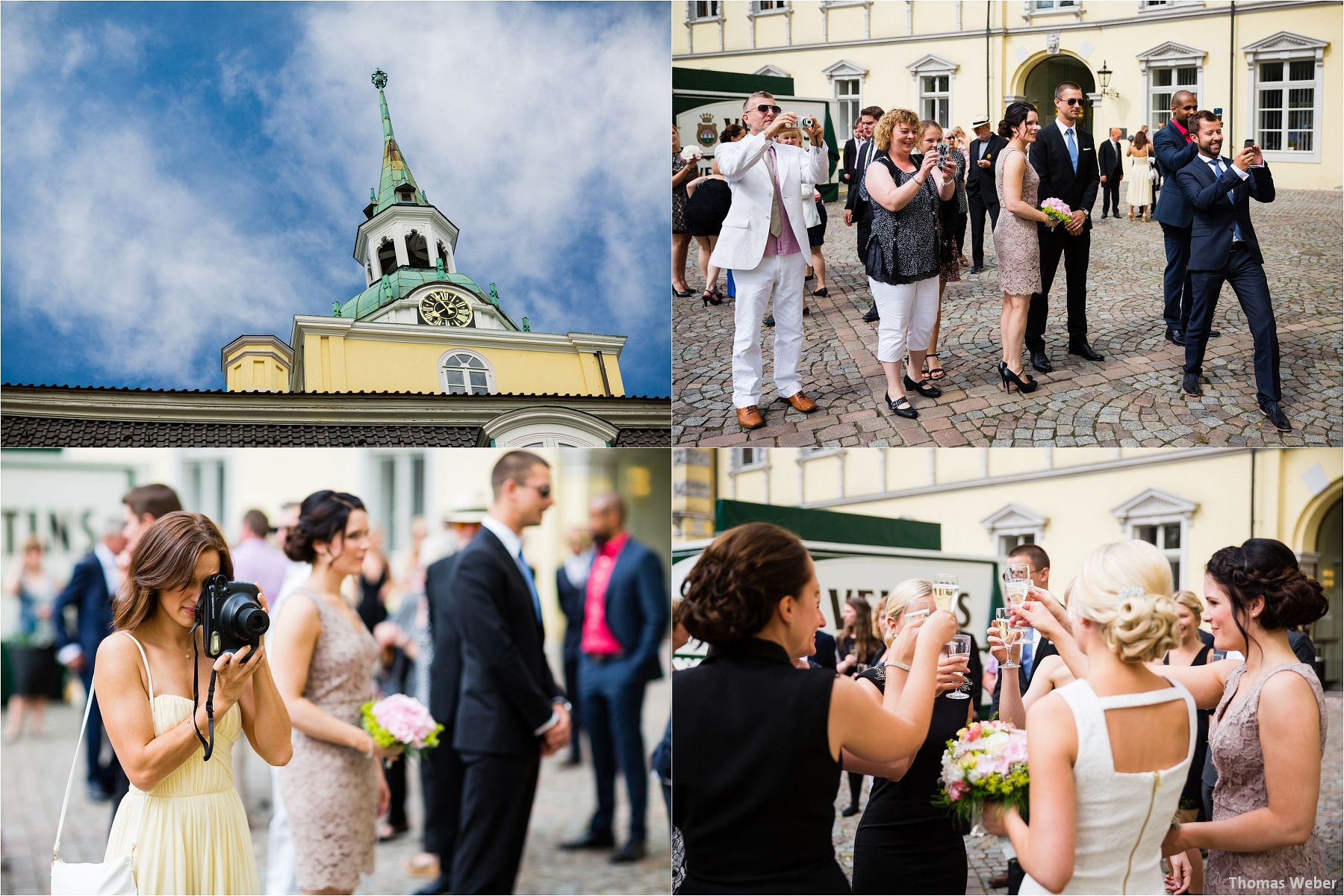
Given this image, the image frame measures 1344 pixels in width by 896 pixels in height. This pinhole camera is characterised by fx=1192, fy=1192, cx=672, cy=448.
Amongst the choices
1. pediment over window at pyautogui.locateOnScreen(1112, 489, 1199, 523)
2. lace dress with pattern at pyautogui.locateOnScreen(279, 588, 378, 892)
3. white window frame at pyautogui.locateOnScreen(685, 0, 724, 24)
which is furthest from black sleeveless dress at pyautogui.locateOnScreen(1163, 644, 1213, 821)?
white window frame at pyautogui.locateOnScreen(685, 0, 724, 24)

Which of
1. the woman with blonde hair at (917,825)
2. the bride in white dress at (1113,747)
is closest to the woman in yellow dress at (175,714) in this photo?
the woman with blonde hair at (917,825)

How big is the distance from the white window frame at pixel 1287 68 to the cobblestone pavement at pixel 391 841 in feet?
12.8

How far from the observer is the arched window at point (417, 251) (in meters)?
5.48

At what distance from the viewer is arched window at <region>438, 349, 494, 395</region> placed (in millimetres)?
5574

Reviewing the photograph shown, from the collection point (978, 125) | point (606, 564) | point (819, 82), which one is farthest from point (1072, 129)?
point (606, 564)

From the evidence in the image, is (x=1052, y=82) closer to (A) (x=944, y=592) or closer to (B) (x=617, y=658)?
(A) (x=944, y=592)

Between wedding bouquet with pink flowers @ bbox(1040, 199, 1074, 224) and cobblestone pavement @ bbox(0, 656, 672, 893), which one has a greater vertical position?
wedding bouquet with pink flowers @ bbox(1040, 199, 1074, 224)

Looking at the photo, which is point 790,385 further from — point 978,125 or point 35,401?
point 35,401

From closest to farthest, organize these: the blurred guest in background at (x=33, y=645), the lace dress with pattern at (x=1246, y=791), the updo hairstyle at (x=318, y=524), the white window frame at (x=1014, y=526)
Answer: the lace dress with pattern at (x=1246, y=791)
the updo hairstyle at (x=318, y=524)
the white window frame at (x=1014, y=526)
the blurred guest in background at (x=33, y=645)

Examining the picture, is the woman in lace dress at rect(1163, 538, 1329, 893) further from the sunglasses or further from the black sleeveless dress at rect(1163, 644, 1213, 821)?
the sunglasses

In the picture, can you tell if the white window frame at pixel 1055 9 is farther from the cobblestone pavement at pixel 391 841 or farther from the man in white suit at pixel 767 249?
the cobblestone pavement at pixel 391 841

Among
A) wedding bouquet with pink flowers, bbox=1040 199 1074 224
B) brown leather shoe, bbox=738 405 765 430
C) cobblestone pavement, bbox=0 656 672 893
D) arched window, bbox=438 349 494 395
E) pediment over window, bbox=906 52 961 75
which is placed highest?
pediment over window, bbox=906 52 961 75

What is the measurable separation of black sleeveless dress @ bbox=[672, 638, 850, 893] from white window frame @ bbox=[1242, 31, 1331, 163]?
3.96 metres

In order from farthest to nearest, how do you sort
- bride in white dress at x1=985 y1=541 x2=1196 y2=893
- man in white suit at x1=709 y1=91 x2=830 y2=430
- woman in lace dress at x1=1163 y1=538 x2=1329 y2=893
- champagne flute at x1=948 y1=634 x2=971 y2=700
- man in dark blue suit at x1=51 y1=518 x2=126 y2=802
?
man in dark blue suit at x1=51 y1=518 x2=126 y2=802, man in white suit at x1=709 y1=91 x2=830 y2=430, champagne flute at x1=948 y1=634 x2=971 y2=700, woman in lace dress at x1=1163 y1=538 x2=1329 y2=893, bride in white dress at x1=985 y1=541 x2=1196 y2=893
